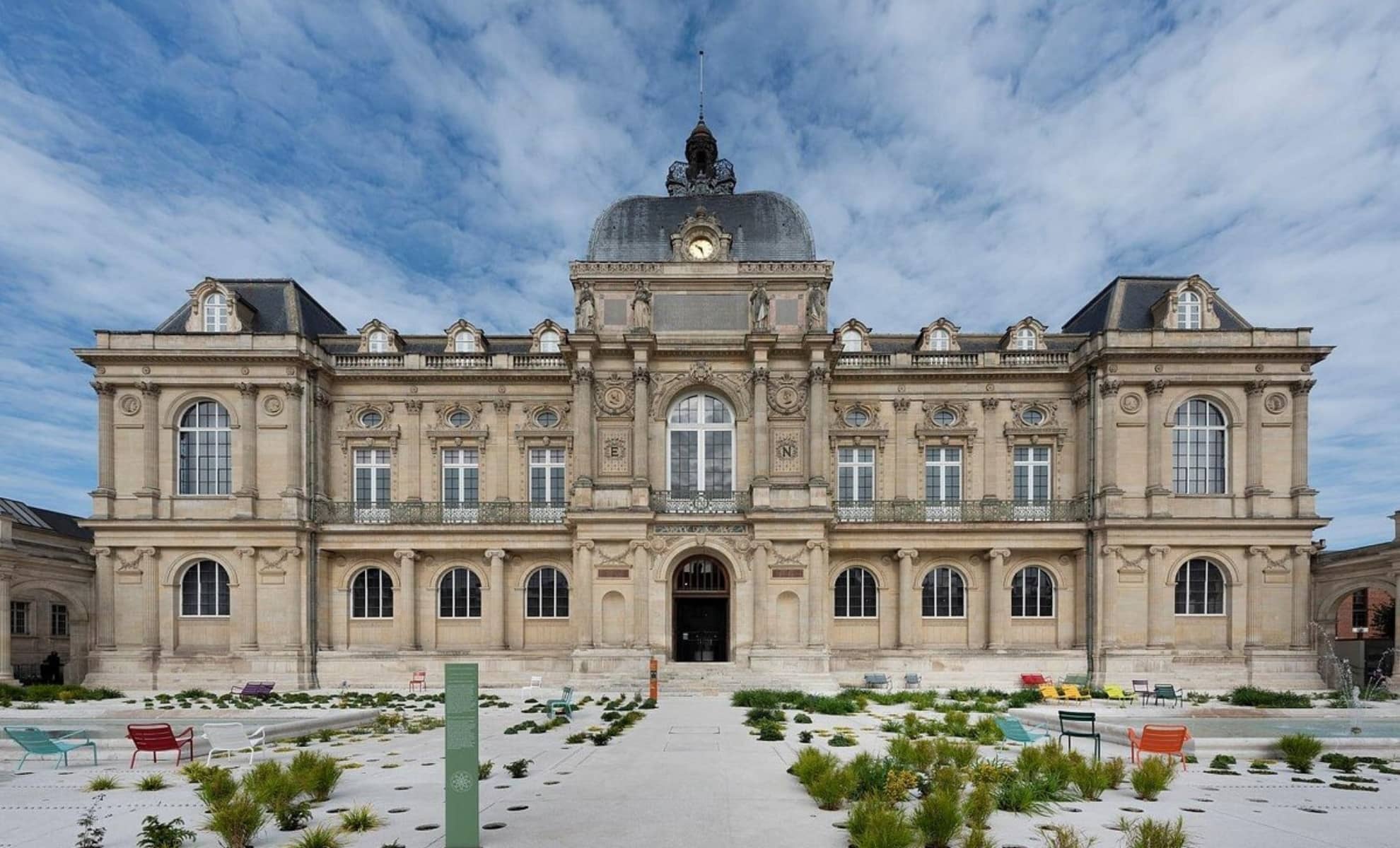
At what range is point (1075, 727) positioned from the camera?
776 inches

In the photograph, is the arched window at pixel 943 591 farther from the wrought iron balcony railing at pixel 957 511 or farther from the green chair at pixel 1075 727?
the green chair at pixel 1075 727

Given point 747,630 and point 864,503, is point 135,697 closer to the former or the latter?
point 747,630

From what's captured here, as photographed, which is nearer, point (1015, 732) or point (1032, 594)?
point (1015, 732)

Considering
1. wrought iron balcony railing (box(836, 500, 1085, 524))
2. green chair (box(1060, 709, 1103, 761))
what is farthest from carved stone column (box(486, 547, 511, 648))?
green chair (box(1060, 709, 1103, 761))

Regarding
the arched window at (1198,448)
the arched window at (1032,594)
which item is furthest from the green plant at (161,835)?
the arched window at (1198,448)

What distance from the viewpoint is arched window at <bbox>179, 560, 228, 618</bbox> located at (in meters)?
35.4

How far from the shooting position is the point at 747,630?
112ft

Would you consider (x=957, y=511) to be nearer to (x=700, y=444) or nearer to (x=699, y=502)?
(x=699, y=502)

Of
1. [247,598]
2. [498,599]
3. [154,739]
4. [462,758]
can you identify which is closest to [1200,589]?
[498,599]

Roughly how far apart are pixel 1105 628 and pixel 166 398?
42419mm

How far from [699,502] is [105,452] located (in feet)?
86.2

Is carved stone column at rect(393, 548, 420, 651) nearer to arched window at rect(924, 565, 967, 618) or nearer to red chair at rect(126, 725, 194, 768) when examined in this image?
red chair at rect(126, 725, 194, 768)

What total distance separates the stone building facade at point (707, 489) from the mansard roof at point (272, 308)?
19cm

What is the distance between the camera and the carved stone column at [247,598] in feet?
114
